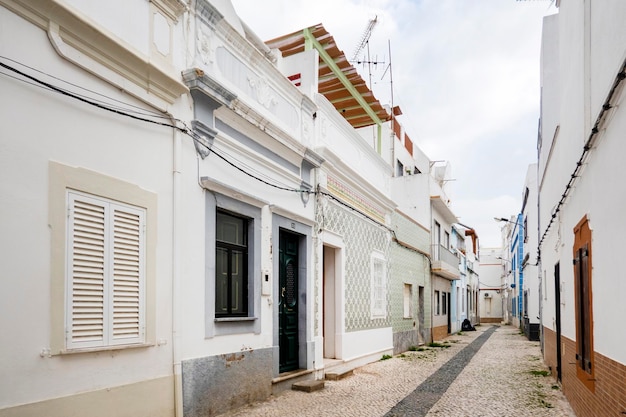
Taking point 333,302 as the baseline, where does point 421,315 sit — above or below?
below

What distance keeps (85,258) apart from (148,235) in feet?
2.82

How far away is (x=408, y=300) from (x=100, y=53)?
13.7 meters

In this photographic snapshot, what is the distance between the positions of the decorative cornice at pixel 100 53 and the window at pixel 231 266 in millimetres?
2032

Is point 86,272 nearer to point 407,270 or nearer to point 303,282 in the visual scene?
point 303,282

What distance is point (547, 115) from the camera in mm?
11773

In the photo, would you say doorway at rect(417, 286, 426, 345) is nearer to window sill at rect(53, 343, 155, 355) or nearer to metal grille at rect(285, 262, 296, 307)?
metal grille at rect(285, 262, 296, 307)

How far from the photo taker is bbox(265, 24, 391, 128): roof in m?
10.7

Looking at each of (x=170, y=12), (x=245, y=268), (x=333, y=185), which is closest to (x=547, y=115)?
(x=333, y=185)

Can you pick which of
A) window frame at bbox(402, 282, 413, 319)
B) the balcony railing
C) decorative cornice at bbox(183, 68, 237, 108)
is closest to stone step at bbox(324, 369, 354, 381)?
decorative cornice at bbox(183, 68, 237, 108)

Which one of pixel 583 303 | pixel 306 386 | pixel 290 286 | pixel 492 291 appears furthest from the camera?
pixel 492 291

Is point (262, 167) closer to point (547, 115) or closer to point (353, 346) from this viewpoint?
point (353, 346)

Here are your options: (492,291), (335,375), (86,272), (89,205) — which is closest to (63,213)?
(89,205)

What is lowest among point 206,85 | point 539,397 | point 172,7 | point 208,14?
point 539,397

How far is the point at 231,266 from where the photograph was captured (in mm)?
7621
